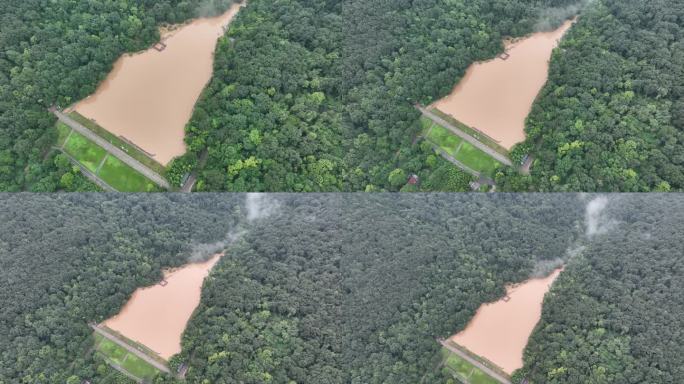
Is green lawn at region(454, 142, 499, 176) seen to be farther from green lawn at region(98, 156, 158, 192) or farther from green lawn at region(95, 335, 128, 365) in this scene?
green lawn at region(95, 335, 128, 365)

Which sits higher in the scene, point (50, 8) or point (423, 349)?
point (50, 8)

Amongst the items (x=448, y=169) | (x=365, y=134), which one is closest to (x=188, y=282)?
(x=365, y=134)

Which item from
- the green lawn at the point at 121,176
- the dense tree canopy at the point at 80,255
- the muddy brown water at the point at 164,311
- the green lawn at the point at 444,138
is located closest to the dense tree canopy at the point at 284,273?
the dense tree canopy at the point at 80,255

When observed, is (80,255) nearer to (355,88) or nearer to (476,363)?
(355,88)

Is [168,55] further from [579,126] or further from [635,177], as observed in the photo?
[635,177]

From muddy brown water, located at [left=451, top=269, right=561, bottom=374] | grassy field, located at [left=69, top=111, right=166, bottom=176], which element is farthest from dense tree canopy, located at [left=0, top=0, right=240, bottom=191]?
muddy brown water, located at [left=451, top=269, right=561, bottom=374]

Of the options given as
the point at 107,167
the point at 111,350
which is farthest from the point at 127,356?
the point at 107,167
